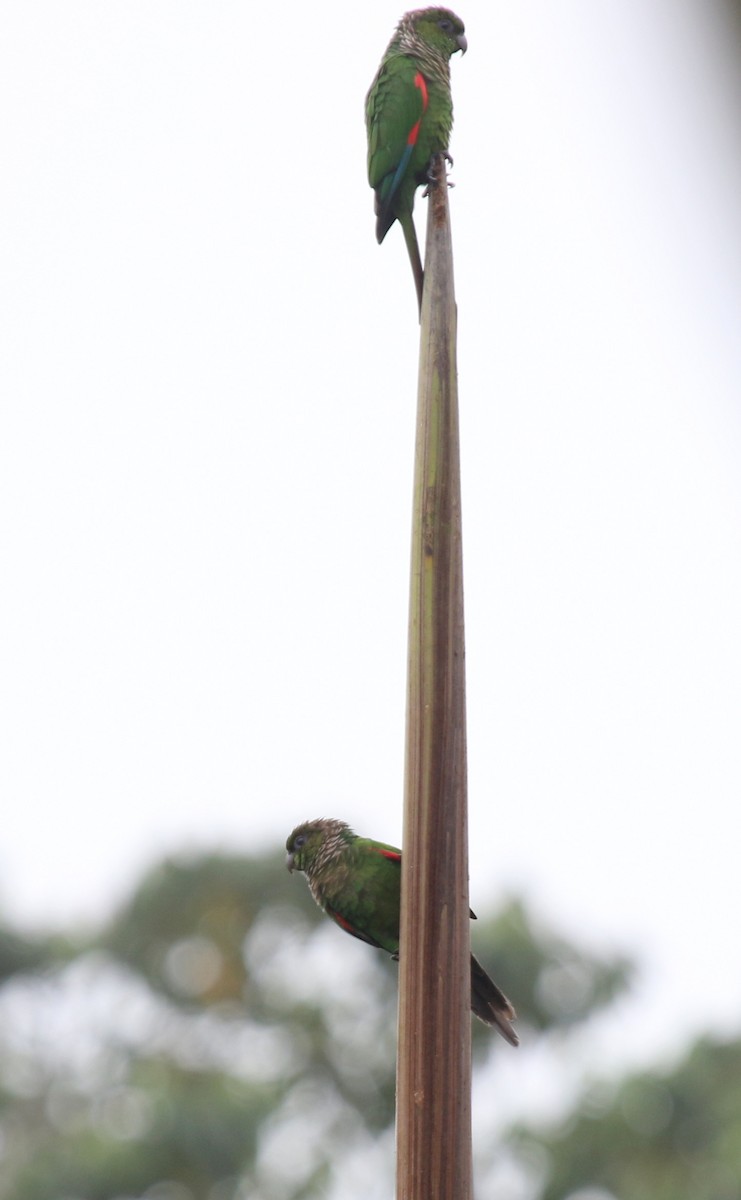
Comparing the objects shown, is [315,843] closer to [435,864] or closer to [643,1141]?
[435,864]

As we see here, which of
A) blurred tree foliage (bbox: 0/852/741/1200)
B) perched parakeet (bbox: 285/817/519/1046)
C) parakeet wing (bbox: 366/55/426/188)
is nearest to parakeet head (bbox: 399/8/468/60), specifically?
parakeet wing (bbox: 366/55/426/188)

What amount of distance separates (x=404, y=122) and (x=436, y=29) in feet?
1.33

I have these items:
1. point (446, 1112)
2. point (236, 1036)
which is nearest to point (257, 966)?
point (236, 1036)

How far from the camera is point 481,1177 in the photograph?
52.4ft

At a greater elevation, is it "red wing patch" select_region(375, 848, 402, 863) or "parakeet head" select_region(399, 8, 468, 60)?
"parakeet head" select_region(399, 8, 468, 60)

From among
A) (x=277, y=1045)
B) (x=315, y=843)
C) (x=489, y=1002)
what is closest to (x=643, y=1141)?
(x=277, y=1045)

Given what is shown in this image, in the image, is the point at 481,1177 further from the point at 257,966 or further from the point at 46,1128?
the point at 46,1128

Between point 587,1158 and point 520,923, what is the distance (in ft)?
10.7

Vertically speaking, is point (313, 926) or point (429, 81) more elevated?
point (313, 926)

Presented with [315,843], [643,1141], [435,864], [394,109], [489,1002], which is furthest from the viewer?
[643,1141]

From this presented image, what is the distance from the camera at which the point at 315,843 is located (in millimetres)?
3496

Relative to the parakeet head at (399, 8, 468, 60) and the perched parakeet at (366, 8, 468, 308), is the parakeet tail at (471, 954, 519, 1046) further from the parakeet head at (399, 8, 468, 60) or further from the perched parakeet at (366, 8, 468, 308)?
the parakeet head at (399, 8, 468, 60)

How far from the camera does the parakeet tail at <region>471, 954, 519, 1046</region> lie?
7.94 feet

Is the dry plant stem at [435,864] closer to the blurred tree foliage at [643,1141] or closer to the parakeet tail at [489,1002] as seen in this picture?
the parakeet tail at [489,1002]
